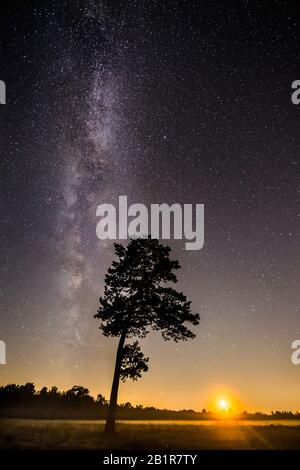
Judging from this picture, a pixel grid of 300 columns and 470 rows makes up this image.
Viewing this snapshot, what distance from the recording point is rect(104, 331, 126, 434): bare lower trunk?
64.7ft

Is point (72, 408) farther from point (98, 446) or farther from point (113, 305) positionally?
point (98, 446)

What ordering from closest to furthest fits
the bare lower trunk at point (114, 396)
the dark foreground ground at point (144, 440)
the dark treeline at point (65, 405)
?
the dark foreground ground at point (144, 440) → the bare lower trunk at point (114, 396) → the dark treeline at point (65, 405)

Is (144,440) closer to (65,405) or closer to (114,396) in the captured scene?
(114,396)

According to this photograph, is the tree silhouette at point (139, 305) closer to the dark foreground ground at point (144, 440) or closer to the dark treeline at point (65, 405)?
the dark foreground ground at point (144, 440)

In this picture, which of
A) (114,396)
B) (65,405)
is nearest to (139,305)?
(114,396)

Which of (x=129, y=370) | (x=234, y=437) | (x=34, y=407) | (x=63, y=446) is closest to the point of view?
(x=63, y=446)

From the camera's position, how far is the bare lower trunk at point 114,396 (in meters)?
19.7

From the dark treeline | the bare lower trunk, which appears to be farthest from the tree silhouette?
the dark treeline

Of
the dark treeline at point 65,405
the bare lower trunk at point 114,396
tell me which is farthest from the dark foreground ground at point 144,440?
the dark treeline at point 65,405

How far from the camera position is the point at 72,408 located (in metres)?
50.2

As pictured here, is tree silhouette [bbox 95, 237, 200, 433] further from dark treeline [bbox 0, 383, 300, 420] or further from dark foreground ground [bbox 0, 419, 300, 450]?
dark treeline [bbox 0, 383, 300, 420]
